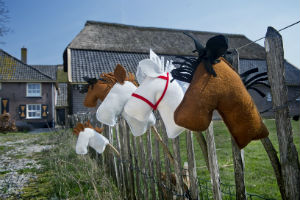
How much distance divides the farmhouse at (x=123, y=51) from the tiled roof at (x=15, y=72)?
4.09 metres

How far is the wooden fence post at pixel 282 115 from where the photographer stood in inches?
38.2

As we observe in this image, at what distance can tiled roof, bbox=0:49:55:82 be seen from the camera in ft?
60.8

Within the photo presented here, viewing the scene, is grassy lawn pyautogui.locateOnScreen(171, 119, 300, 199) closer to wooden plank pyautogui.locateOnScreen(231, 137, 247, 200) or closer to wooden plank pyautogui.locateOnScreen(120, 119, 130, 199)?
wooden plank pyautogui.locateOnScreen(231, 137, 247, 200)

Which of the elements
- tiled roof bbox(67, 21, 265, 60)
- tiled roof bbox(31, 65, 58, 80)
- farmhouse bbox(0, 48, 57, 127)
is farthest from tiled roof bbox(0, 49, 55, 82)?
tiled roof bbox(67, 21, 265, 60)

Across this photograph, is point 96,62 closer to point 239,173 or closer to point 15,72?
point 15,72

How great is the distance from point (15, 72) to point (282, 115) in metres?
22.1

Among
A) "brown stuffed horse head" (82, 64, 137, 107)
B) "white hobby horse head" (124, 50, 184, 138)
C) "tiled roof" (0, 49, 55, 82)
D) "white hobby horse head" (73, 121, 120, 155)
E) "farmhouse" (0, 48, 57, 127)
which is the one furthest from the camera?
"tiled roof" (0, 49, 55, 82)

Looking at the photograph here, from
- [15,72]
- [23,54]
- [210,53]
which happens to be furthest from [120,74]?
[23,54]

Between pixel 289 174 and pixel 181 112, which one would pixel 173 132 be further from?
pixel 289 174

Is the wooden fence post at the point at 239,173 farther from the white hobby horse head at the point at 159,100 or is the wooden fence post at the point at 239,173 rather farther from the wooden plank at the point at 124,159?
the wooden plank at the point at 124,159

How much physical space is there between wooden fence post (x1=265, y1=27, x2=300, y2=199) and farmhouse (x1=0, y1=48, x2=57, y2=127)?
19.3m

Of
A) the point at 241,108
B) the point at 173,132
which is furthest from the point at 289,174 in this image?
the point at 173,132

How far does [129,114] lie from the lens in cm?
112

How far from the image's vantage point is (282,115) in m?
0.98
